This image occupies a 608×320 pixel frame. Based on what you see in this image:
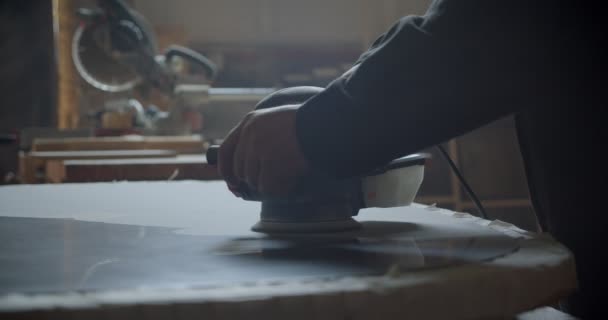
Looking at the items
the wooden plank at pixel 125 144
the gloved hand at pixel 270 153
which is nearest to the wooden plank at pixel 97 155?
the wooden plank at pixel 125 144

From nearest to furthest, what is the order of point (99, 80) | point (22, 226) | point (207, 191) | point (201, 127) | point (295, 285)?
point (295, 285) < point (22, 226) < point (207, 191) < point (201, 127) < point (99, 80)

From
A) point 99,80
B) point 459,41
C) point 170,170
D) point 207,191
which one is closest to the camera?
point 459,41

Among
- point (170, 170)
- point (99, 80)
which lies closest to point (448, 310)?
point (170, 170)

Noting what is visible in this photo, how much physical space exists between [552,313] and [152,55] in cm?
199

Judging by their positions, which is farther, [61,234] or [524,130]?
[524,130]

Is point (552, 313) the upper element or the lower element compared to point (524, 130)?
lower

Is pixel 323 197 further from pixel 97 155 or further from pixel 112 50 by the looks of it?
pixel 112 50

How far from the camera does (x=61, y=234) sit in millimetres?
500

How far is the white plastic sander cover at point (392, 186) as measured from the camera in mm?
550

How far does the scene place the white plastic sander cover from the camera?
0.55 m

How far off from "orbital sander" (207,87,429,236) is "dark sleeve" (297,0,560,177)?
0.16ft

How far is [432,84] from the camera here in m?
0.44

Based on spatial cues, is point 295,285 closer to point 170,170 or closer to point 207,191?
point 207,191

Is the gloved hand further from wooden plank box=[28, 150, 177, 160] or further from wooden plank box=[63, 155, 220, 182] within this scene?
wooden plank box=[28, 150, 177, 160]
